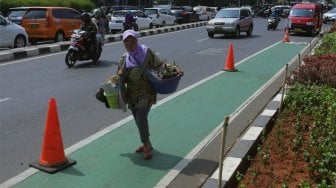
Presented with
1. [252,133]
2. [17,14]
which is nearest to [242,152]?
[252,133]

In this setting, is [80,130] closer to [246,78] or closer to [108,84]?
[108,84]

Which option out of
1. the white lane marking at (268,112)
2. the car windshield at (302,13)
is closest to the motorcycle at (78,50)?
the white lane marking at (268,112)

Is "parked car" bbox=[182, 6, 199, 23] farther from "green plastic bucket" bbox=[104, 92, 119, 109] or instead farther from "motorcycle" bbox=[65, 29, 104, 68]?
"green plastic bucket" bbox=[104, 92, 119, 109]

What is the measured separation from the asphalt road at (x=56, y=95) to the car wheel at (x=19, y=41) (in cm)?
195

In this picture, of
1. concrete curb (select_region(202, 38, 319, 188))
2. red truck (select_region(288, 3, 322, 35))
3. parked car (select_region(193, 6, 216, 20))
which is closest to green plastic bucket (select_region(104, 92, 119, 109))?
concrete curb (select_region(202, 38, 319, 188))

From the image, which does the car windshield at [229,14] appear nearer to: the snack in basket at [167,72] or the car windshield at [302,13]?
the car windshield at [302,13]

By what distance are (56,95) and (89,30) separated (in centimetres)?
510

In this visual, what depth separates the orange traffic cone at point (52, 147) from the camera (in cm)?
533

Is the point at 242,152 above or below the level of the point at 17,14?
below

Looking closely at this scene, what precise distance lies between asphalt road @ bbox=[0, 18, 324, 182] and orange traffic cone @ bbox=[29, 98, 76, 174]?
0.31m

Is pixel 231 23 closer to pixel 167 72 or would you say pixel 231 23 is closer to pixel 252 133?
pixel 252 133

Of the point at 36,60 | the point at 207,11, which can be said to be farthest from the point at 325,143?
the point at 207,11

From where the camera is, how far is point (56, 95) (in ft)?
31.9

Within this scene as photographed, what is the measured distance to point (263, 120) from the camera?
7070 mm
